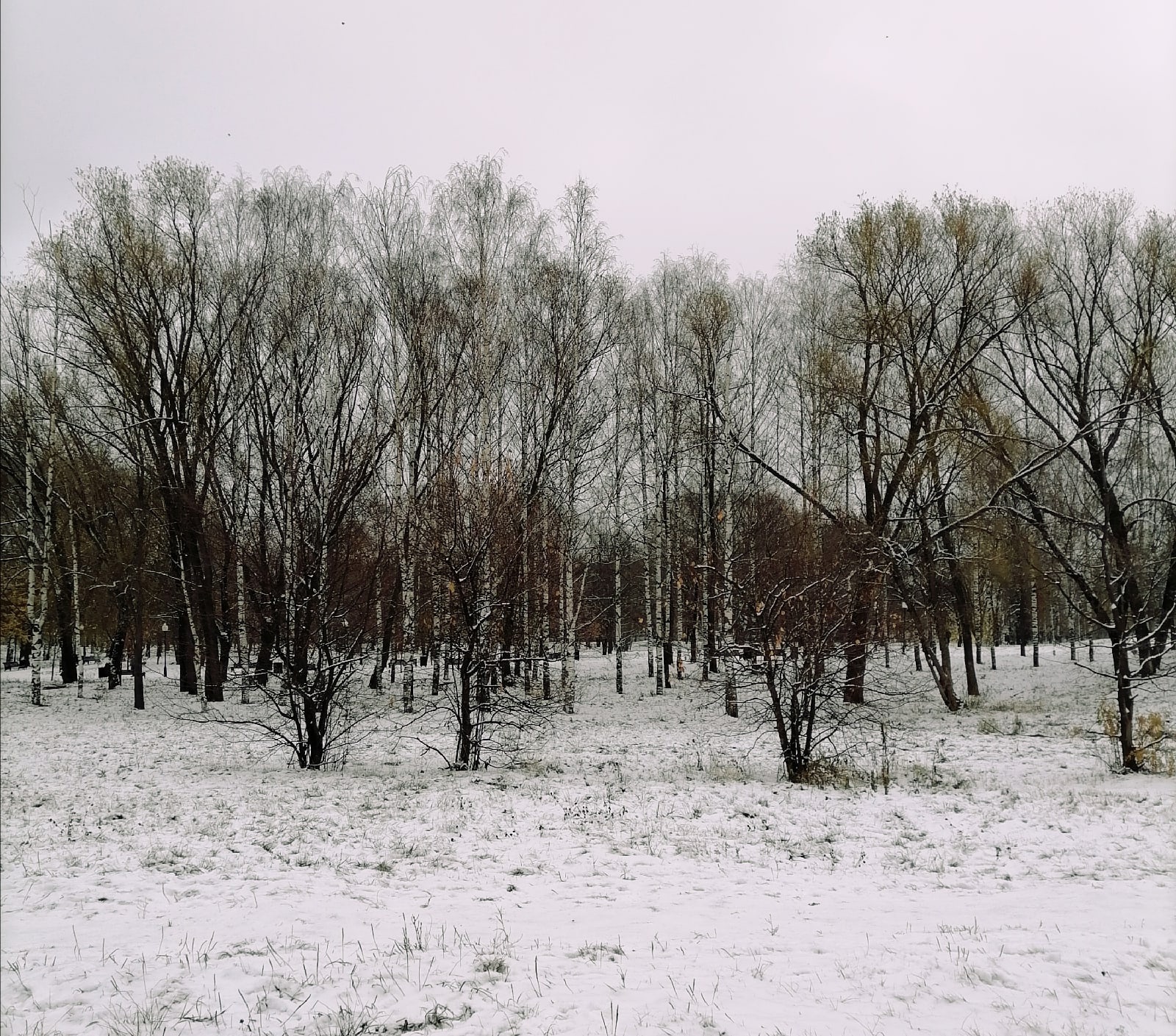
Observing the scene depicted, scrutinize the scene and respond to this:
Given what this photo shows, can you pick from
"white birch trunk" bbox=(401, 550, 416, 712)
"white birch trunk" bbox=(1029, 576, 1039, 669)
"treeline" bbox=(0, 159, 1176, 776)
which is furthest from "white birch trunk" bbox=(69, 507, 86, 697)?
"white birch trunk" bbox=(1029, 576, 1039, 669)

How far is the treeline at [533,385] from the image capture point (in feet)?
58.0

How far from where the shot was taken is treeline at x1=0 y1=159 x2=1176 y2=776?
696 inches

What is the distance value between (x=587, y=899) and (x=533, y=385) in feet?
50.8

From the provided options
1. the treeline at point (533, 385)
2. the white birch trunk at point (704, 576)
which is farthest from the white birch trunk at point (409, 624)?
the white birch trunk at point (704, 576)

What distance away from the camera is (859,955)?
4.68m

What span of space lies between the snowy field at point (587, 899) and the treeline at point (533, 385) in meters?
5.88

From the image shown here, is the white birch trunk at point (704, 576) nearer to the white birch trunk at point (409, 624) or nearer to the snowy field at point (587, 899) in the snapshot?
the white birch trunk at point (409, 624)

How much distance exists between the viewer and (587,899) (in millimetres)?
5934

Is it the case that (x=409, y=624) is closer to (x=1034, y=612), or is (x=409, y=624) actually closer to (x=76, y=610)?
(x=76, y=610)

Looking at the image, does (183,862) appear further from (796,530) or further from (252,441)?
(796,530)

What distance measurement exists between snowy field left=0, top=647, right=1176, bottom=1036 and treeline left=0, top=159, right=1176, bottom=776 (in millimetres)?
5882

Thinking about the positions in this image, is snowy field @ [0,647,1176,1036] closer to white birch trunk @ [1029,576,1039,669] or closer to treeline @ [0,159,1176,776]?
treeline @ [0,159,1176,776]

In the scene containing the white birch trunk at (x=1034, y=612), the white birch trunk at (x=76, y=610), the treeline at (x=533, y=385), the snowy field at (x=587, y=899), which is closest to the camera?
the snowy field at (x=587, y=899)

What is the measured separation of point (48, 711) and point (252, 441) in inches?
327
